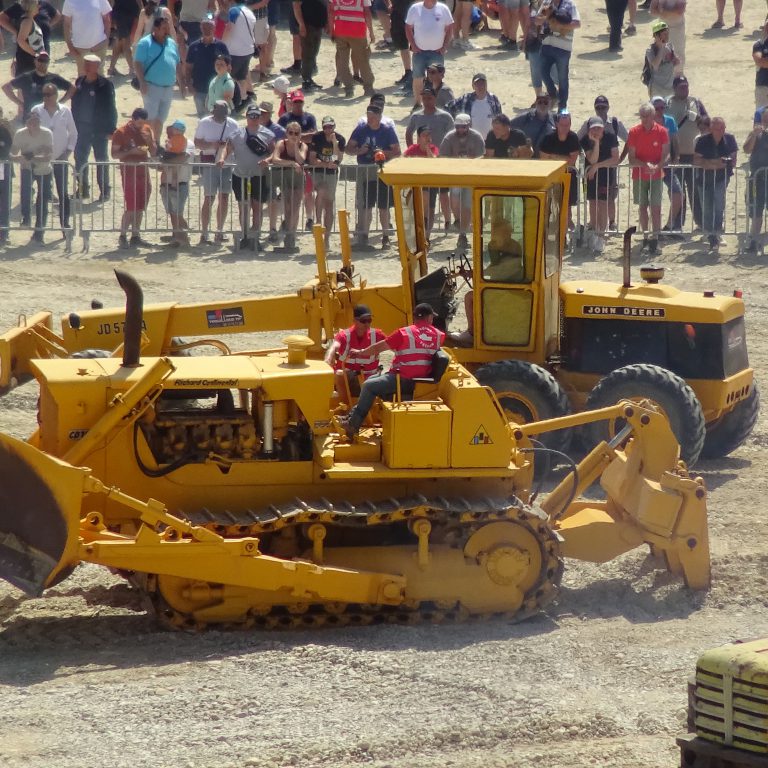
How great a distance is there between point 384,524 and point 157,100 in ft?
47.4

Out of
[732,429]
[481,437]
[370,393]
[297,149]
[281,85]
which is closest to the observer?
[481,437]

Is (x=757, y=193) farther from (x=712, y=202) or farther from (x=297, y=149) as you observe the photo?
(x=297, y=149)

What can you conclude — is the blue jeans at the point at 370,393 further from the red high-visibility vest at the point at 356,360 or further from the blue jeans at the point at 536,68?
the blue jeans at the point at 536,68

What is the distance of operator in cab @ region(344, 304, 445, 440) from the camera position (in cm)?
1116

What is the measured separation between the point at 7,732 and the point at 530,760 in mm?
2834

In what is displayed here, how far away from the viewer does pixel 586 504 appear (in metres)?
11.8

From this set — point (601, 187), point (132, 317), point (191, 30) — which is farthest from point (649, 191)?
point (132, 317)

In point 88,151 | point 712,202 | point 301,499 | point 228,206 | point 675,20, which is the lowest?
point 301,499

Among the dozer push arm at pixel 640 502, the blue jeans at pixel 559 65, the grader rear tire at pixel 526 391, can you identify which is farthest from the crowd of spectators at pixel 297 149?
the dozer push arm at pixel 640 502

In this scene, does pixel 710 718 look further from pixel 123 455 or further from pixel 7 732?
pixel 123 455

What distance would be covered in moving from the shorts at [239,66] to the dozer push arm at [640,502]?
1552cm

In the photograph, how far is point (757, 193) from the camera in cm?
2148

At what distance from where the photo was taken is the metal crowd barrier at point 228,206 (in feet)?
70.6

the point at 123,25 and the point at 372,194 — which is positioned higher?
the point at 123,25
